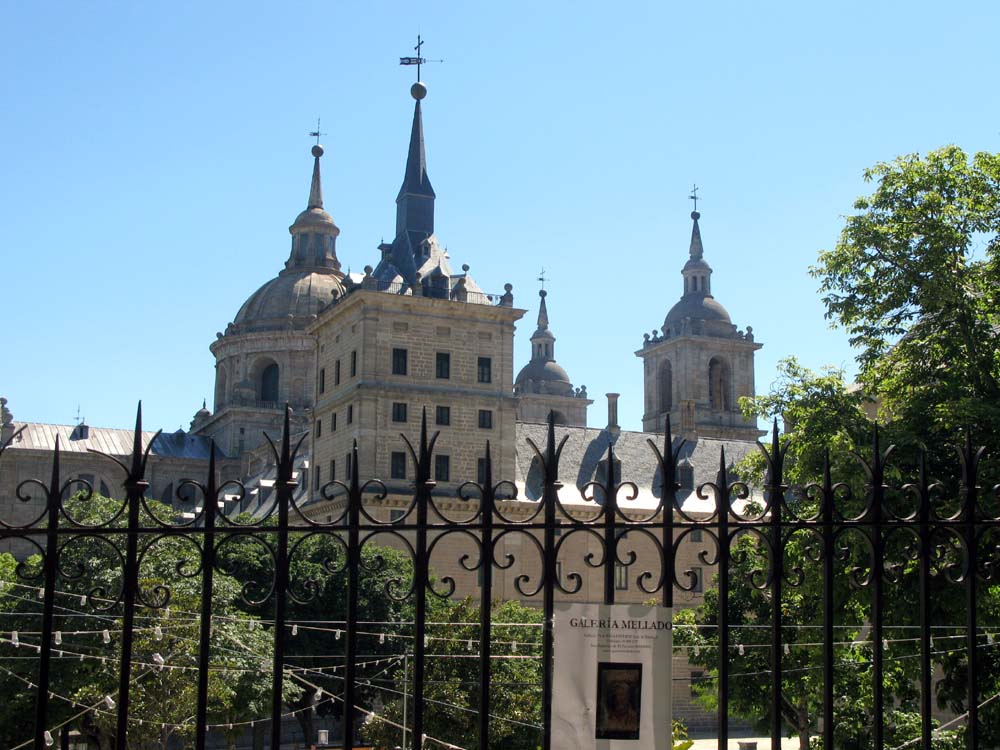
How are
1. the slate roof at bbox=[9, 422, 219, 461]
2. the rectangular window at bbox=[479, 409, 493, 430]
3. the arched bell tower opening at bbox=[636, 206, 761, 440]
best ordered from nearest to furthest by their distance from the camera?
the rectangular window at bbox=[479, 409, 493, 430]
the arched bell tower opening at bbox=[636, 206, 761, 440]
the slate roof at bbox=[9, 422, 219, 461]

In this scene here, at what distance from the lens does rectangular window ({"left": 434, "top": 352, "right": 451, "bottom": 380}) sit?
56562 millimetres

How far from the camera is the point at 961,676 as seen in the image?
18.2m

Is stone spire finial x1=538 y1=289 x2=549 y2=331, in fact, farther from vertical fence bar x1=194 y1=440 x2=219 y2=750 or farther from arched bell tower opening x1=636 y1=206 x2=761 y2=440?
vertical fence bar x1=194 y1=440 x2=219 y2=750

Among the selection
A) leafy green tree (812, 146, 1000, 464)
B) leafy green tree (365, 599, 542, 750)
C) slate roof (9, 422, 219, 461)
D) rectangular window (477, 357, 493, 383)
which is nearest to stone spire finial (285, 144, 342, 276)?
slate roof (9, 422, 219, 461)

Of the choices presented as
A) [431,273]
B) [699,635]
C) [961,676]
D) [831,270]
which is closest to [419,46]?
[431,273]

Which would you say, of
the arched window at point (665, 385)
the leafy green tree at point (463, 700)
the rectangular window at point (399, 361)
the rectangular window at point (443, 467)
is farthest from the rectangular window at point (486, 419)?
the arched window at point (665, 385)

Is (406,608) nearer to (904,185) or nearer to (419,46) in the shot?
(904,185)

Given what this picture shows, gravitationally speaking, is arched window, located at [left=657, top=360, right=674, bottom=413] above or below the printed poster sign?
above

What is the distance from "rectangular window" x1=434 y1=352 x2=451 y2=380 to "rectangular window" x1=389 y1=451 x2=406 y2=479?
390cm

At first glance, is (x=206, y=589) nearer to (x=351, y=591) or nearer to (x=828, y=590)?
(x=351, y=591)

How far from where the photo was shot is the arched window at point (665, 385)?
8450cm

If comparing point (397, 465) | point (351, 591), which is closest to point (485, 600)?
point (351, 591)

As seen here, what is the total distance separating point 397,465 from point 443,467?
2.01 metres

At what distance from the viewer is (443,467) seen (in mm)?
55375
